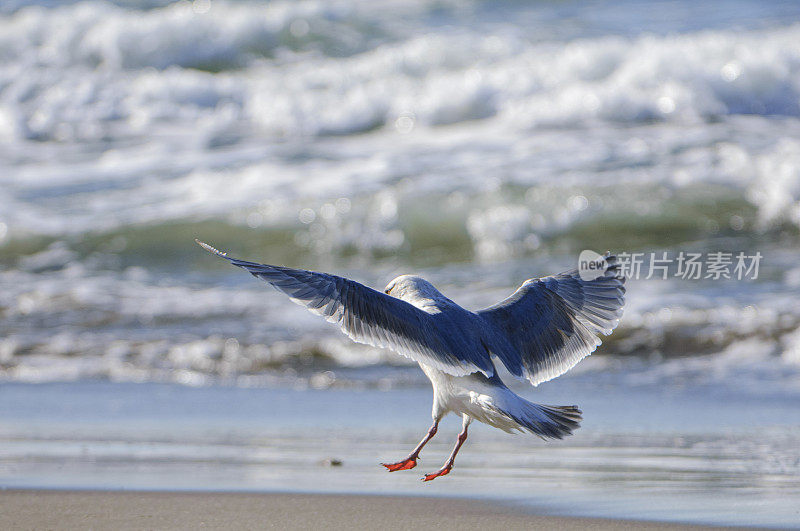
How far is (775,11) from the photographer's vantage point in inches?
642

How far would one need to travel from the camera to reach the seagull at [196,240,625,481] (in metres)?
3.64

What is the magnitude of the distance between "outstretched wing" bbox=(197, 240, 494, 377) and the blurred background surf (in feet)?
7.40

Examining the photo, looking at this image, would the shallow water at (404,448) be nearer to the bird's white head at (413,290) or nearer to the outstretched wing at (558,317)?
the outstretched wing at (558,317)

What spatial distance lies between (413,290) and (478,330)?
45 cm

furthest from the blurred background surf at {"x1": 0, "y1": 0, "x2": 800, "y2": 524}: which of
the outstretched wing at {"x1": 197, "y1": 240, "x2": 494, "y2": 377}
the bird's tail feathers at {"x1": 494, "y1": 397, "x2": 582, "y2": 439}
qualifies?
the outstretched wing at {"x1": 197, "y1": 240, "x2": 494, "y2": 377}

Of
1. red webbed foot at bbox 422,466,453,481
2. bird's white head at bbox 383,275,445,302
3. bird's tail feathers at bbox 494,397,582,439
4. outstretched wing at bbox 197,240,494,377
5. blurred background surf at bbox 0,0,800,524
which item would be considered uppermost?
blurred background surf at bbox 0,0,800,524

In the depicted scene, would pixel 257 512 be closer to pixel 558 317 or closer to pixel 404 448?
pixel 404 448

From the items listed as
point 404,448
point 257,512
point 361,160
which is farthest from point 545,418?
point 361,160

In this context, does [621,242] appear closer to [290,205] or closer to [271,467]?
[290,205]

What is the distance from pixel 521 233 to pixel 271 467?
6.83 m

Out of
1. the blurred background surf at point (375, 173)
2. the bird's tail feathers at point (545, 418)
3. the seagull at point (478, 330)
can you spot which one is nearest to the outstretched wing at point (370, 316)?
the seagull at point (478, 330)

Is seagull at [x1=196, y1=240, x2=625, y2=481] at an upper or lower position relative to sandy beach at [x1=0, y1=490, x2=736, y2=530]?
upper

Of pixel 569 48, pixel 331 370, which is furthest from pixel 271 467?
pixel 569 48

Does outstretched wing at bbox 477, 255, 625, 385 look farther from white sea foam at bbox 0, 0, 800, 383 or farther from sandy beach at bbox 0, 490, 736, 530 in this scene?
white sea foam at bbox 0, 0, 800, 383
